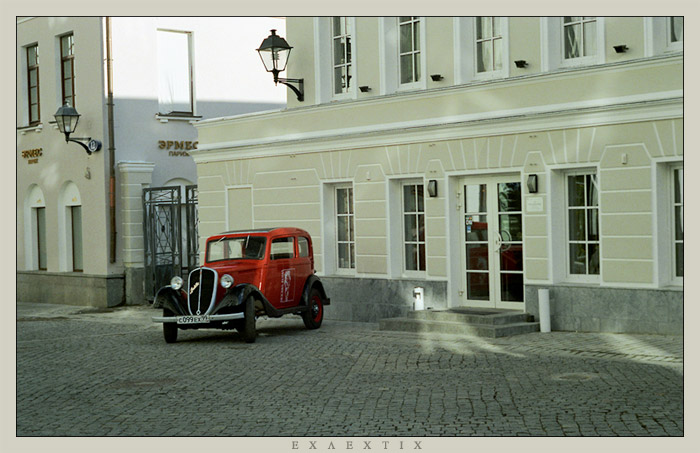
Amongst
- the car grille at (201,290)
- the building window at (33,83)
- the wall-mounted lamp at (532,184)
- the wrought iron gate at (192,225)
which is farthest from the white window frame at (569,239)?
the building window at (33,83)

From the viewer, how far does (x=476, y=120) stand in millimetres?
16625

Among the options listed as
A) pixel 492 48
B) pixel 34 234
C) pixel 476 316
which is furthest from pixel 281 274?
pixel 34 234

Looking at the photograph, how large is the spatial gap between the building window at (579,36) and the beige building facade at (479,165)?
0.07ft

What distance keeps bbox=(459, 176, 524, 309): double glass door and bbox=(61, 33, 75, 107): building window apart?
12.3 meters

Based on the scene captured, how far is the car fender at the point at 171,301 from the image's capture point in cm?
1544

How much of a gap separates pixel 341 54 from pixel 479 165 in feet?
14.2

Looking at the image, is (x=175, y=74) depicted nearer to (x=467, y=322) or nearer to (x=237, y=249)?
(x=237, y=249)

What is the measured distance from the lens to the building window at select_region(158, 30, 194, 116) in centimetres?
2500

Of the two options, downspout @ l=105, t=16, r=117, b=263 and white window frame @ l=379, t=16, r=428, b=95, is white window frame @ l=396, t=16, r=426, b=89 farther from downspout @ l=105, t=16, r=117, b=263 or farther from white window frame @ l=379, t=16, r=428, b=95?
downspout @ l=105, t=16, r=117, b=263

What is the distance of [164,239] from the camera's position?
24.4 m

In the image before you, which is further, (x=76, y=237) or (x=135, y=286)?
(x=76, y=237)

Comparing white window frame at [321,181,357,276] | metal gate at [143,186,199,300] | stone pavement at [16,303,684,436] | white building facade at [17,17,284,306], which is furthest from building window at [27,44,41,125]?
stone pavement at [16,303,684,436]

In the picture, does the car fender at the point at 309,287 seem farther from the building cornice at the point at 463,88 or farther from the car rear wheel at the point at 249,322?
the building cornice at the point at 463,88

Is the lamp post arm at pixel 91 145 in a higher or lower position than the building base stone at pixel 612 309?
higher
